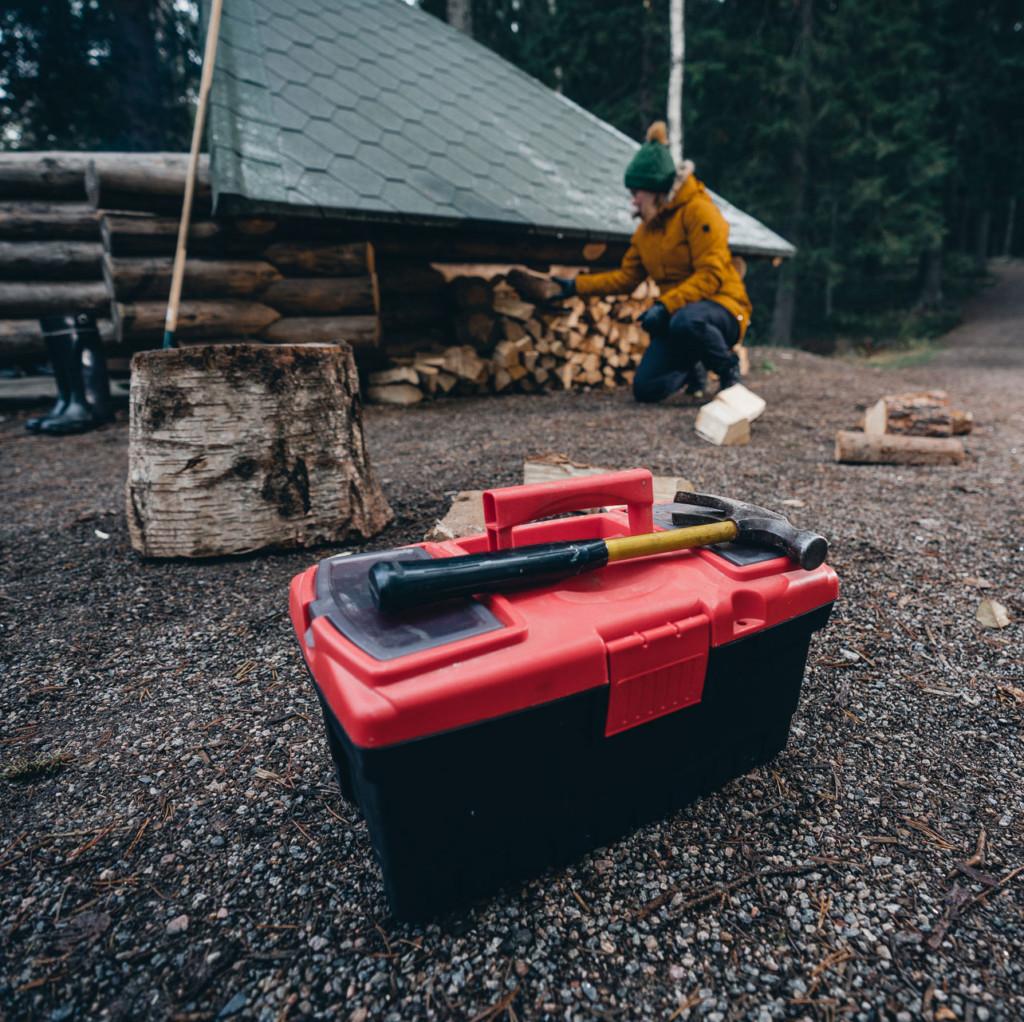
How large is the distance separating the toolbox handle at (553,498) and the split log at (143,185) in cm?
493

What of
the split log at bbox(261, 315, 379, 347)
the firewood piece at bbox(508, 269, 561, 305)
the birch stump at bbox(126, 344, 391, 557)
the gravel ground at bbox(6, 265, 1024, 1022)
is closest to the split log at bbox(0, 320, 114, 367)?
the split log at bbox(261, 315, 379, 347)

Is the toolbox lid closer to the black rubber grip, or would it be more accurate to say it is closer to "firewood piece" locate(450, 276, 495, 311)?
the black rubber grip

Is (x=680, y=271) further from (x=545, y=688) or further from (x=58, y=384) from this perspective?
(x=58, y=384)

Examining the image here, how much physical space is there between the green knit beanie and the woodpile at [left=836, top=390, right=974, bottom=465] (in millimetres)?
2233

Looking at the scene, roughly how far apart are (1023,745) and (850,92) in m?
16.9

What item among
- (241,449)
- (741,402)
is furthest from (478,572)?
(741,402)

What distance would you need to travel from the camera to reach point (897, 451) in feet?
13.0

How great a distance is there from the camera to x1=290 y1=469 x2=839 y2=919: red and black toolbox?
968mm

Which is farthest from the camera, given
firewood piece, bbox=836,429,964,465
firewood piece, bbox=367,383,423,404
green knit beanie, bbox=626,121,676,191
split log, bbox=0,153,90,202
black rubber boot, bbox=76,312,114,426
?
firewood piece, bbox=367,383,423,404

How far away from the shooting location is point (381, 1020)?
1.01m

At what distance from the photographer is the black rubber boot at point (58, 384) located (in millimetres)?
5094

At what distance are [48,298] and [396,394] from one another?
334cm

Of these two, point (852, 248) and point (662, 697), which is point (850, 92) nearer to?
point (852, 248)

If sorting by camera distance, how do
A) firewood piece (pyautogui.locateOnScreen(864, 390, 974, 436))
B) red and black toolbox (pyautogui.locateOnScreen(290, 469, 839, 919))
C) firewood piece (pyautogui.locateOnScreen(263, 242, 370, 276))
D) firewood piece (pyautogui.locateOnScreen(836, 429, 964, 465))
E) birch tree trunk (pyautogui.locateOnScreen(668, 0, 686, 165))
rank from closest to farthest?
red and black toolbox (pyautogui.locateOnScreen(290, 469, 839, 919)) < firewood piece (pyautogui.locateOnScreen(836, 429, 964, 465)) < firewood piece (pyautogui.locateOnScreen(864, 390, 974, 436)) < firewood piece (pyautogui.locateOnScreen(263, 242, 370, 276)) < birch tree trunk (pyautogui.locateOnScreen(668, 0, 686, 165))
